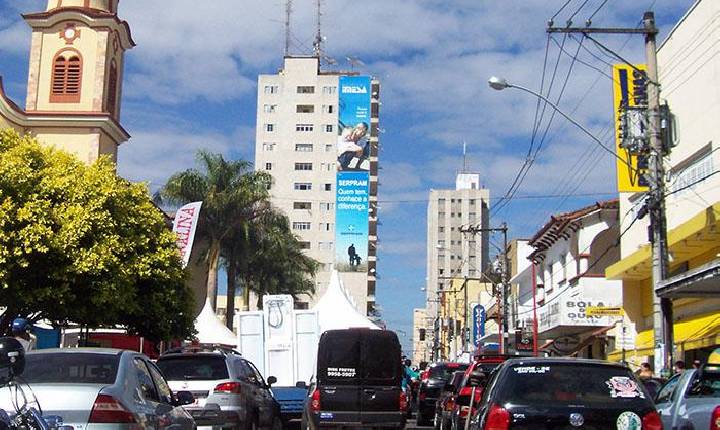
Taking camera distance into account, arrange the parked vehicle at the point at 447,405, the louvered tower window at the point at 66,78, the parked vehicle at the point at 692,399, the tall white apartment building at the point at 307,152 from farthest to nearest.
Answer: the tall white apartment building at the point at 307,152 < the louvered tower window at the point at 66,78 < the parked vehicle at the point at 447,405 < the parked vehicle at the point at 692,399

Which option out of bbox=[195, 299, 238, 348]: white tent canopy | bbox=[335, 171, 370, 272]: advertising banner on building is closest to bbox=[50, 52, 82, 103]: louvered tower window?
bbox=[195, 299, 238, 348]: white tent canopy

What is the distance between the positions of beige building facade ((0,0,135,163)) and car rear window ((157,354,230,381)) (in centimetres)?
3257

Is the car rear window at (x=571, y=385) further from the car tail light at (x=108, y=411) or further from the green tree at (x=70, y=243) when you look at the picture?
the green tree at (x=70, y=243)

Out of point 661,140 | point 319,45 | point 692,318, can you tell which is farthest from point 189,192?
point 319,45

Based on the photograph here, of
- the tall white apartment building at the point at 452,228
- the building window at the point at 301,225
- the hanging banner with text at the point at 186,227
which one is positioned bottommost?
the hanging banner with text at the point at 186,227

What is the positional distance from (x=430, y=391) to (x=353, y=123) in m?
84.3

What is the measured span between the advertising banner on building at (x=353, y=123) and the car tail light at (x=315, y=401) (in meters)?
90.4

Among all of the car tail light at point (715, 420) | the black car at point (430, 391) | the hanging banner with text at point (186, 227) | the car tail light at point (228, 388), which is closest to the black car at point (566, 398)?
the car tail light at point (715, 420)

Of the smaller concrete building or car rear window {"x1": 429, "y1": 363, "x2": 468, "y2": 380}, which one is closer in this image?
car rear window {"x1": 429, "y1": 363, "x2": 468, "y2": 380}

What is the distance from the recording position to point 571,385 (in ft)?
28.0

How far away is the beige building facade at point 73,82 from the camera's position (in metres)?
45.4

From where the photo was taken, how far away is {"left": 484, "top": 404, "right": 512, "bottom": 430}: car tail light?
26.9 ft

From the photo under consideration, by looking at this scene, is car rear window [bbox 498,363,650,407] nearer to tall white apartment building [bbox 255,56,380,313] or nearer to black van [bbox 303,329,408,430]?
black van [bbox 303,329,408,430]

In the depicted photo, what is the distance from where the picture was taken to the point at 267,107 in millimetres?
109375
